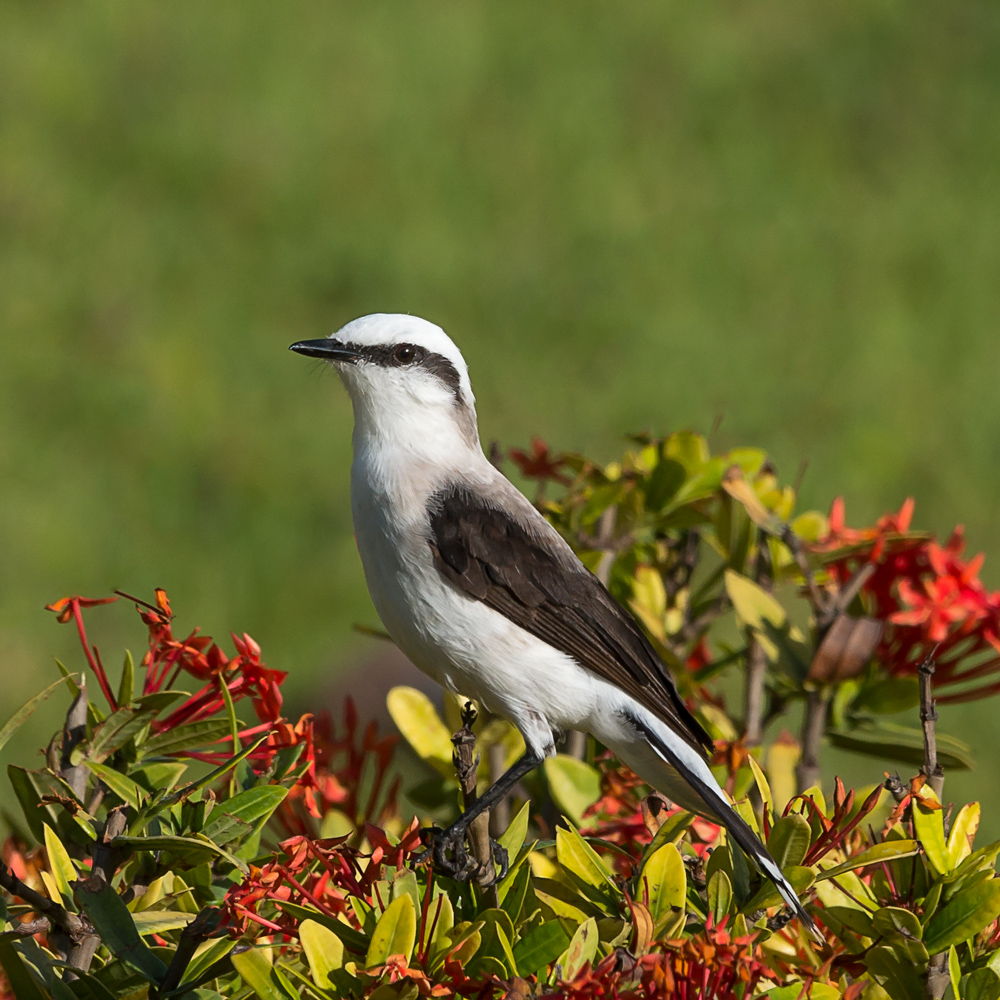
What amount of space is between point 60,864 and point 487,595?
117 centimetres

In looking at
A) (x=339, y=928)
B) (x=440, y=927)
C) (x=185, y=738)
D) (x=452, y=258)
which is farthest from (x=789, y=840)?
(x=452, y=258)

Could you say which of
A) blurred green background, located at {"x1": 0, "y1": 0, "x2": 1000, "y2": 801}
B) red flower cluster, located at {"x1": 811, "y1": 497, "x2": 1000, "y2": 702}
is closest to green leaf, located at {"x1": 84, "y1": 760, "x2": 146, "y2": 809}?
red flower cluster, located at {"x1": 811, "y1": 497, "x2": 1000, "y2": 702}

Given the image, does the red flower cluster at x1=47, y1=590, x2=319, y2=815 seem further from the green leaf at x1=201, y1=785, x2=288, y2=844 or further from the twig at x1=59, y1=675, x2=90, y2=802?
the green leaf at x1=201, y1=785, x2=288, y2=844

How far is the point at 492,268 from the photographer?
368 inches

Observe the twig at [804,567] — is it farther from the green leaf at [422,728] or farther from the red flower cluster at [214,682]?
the red flower cluster at [214,682]

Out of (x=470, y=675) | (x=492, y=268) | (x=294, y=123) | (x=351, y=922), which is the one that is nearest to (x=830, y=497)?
(x=492, y=268)

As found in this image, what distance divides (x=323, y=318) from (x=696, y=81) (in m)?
4.31


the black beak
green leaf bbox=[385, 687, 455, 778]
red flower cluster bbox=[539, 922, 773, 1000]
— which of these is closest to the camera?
red flower cluster bbox=[539, 922, 773, 1000]

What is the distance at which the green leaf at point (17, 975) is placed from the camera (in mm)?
1763

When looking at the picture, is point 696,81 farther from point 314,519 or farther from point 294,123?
point 314,519

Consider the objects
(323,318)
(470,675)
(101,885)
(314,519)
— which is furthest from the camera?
(323,318)

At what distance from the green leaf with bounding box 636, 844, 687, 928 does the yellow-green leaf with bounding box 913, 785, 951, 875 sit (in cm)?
37

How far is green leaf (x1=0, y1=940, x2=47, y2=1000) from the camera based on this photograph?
1.76 m

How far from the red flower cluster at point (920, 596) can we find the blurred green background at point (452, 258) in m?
3.50
